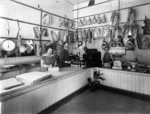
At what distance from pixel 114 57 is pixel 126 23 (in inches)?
41.6

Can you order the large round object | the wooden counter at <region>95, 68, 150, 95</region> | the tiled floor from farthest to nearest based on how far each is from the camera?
the wooden counter at <region>95, 68, 150, 95</region> → the large round object → the tiled floor

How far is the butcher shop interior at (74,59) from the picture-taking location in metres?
1.83

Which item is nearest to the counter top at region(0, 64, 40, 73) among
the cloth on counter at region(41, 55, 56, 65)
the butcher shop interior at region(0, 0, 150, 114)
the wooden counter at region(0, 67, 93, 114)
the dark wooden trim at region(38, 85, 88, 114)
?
the butcher shop interior at region(0, 0, 150, 114)

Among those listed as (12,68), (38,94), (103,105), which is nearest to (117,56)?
(103,105)

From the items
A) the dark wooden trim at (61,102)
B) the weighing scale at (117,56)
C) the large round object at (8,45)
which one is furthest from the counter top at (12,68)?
the weighing scale at (117,56)

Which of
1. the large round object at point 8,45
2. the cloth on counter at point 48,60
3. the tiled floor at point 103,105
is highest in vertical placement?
the large round object at point 8,45

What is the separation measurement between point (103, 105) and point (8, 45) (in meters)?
2.38

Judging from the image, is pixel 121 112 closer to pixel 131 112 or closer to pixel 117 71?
pixel 131 112

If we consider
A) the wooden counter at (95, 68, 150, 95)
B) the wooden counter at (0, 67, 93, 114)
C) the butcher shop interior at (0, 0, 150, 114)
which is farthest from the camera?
the wooden counter at (95, 68, 150, 95)

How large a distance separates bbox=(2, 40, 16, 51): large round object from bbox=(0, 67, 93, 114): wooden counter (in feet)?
4.03

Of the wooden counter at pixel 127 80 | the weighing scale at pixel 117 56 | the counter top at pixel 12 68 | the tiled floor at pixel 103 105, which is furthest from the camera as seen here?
the weighing scale at pixel 117 56

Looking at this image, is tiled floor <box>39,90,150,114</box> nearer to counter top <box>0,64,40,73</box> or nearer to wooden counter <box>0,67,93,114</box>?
wooden counter <box>0,67,93,114</box>

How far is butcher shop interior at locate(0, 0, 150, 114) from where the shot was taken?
1.83 m

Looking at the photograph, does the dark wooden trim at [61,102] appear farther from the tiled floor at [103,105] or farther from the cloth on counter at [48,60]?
the cloth on counter at [48,60]
